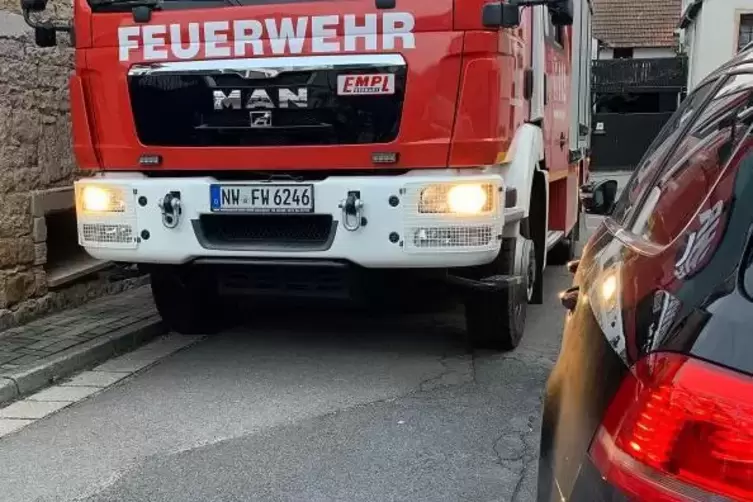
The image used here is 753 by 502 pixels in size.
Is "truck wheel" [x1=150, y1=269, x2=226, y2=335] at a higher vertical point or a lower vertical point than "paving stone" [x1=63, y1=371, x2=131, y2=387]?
higher

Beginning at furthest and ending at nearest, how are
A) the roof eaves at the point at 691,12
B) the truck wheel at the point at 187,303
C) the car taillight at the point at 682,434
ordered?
1. the roof eaves at the point at 691,12
2. the truck wheel at the point at 187,303
3. the car taillight at the point at 682,434

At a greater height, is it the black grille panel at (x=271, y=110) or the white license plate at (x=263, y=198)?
the black grille panel at (x=271, y=110)

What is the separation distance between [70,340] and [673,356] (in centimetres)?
473

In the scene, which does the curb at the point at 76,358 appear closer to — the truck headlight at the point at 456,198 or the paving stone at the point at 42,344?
the paving stone at the point at 42,344

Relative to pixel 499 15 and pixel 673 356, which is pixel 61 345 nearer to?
pixel 499 15

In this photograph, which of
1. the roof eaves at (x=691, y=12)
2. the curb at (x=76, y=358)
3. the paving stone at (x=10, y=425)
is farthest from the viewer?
the roof eaves at (x=691, y=12)

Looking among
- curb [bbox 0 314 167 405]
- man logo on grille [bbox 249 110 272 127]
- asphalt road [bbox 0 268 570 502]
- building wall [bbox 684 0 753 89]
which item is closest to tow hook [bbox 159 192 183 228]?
man logo on grille [bbox 249 110 272 127]

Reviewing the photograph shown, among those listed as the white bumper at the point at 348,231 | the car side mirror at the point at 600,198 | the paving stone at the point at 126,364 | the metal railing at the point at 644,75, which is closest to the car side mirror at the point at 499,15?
the white bumper at the point at 348,231

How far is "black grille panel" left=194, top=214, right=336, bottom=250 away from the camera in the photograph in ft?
15.5

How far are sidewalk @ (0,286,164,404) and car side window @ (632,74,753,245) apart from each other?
3685mm

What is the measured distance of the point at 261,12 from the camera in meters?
4.57

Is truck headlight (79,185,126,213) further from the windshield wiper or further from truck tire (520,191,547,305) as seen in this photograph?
truck tire (520,191,547,305)

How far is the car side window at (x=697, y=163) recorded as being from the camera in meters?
1.76

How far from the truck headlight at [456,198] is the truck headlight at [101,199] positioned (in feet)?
5.69
